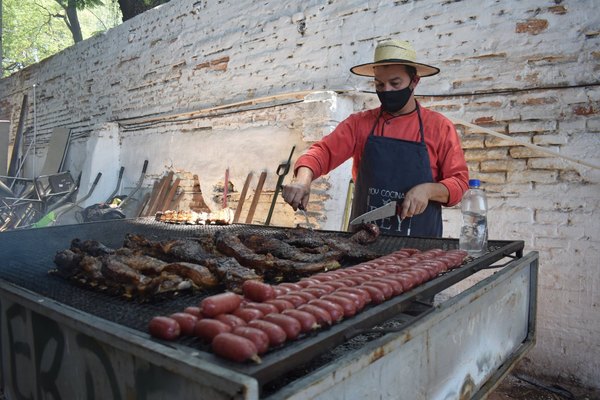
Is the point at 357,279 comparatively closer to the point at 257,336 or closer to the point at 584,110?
the point at 257,336

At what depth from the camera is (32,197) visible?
9266 mm

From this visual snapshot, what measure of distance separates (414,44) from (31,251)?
13.7 ft

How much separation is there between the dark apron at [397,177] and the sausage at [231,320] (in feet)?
6.76

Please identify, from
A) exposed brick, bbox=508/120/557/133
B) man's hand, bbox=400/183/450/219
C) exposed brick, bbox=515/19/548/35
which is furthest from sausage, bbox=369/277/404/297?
exposed brick, bbox=515/19/548/35

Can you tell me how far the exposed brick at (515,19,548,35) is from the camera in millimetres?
3863

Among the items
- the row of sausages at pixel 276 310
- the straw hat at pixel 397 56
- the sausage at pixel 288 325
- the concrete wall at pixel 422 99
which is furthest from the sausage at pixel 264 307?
the concrete wall at pixel 422 99

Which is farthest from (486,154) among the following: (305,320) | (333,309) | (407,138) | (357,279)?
(305,320)

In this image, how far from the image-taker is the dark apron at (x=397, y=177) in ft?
10.4

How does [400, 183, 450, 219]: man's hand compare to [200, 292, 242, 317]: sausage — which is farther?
[400, 183, 450, 219]: man's hand

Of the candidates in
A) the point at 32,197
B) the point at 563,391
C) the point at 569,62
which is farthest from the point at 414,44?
the point at 32,197

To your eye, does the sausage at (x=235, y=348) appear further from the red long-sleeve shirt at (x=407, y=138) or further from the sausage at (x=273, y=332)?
the red long-sleeve shirt at (x=407, y=138)

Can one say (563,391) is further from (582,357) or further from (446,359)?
(446,359)

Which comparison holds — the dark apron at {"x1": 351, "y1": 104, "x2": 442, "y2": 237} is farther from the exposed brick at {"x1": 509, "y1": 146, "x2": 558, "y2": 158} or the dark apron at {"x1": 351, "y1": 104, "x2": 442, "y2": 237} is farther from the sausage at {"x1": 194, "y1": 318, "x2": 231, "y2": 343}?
the sausage at {"x1": 194, "y1": 318, "x2": 231, "y2": 343}

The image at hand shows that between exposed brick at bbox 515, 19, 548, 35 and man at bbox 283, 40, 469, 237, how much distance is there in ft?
4.49
